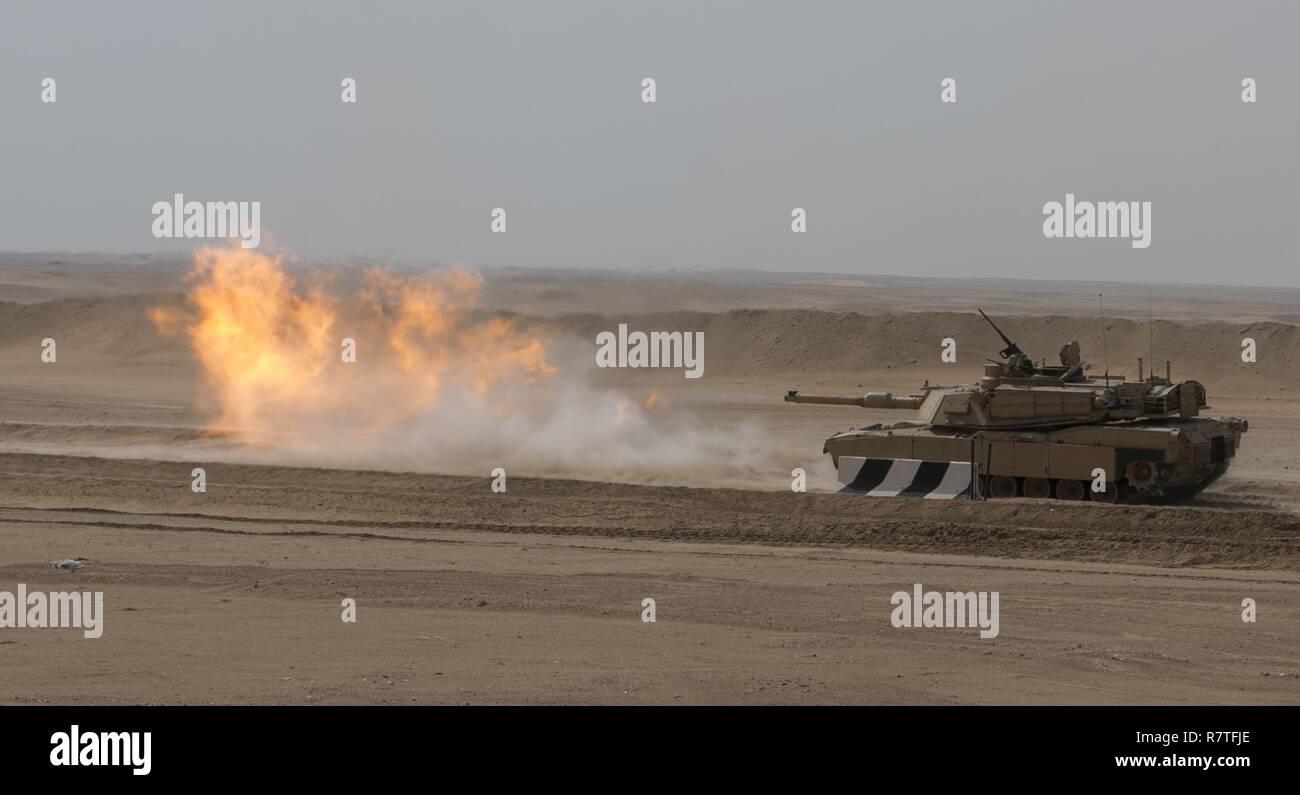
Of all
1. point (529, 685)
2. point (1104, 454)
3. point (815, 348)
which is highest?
point (815, 348)

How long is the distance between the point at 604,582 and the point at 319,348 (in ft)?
68.1

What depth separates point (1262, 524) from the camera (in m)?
23.9

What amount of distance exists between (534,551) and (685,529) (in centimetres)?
299

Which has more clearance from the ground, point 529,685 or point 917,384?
point 917,384

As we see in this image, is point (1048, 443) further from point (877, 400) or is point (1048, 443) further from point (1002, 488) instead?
→ point (877, 400)

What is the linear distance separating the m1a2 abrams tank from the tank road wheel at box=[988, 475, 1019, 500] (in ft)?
0.06

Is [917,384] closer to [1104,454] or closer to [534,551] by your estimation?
[1104,454]

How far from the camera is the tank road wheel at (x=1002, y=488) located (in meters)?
27.9

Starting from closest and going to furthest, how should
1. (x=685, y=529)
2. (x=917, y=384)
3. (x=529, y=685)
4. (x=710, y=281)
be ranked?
(x=529, y=685) → (x=685, y=529) → (x=710, y=281) → (x=917, y=384)

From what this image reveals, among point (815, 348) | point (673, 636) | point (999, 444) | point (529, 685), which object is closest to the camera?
point (529, 685)

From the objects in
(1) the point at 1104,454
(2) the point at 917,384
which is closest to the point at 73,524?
(1) the point at 1104,454

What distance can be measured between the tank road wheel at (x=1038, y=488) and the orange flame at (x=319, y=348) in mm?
15002

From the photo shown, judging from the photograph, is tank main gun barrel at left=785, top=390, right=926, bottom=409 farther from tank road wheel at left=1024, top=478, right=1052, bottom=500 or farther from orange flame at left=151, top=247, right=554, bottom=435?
orange flame at left=151, top=247, right=554, bottom=435

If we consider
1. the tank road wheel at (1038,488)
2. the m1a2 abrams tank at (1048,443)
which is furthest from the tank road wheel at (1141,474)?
the tank road wheel at (1038,488)
